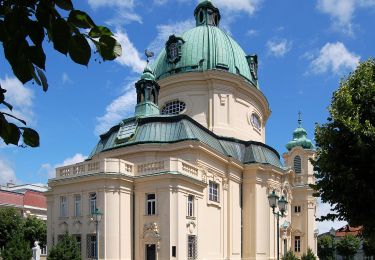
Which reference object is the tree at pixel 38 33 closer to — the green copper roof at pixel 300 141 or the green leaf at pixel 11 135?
the green leaf at pixel 11 135

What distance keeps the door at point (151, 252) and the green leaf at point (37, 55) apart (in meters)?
29.4

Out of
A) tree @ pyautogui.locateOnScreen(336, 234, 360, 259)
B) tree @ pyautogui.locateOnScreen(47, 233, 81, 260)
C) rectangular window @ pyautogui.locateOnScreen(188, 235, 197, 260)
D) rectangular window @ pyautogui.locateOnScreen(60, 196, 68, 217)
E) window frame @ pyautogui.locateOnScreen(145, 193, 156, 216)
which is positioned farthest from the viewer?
tree @ pyautogui.locateOnScreen(336, 234, 360, 259)

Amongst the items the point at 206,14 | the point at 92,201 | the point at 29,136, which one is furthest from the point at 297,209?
the point at 29,136

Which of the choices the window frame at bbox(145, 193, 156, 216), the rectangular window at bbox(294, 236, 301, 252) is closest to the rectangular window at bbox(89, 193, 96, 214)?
the window frame at bbox(145, 193, 156, 216)

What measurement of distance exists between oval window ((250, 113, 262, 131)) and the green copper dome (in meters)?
3.46

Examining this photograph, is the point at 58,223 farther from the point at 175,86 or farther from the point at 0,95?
the point at 0,95

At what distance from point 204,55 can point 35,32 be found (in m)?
43.5

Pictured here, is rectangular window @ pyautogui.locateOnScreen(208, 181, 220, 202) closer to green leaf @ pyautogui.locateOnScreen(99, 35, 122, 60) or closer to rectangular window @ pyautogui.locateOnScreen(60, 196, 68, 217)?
rectangular window @ pyautogui.locateOnScreen(60, 196, 68, 217)

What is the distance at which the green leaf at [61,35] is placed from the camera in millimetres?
2412

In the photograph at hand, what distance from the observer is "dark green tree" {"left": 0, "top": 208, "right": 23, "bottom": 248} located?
155 ft

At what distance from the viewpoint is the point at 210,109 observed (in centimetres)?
4353

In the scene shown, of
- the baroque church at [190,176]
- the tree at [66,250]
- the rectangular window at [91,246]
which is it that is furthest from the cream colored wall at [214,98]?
the tree at [66,250]

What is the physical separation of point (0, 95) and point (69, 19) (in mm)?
643

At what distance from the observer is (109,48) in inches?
104
